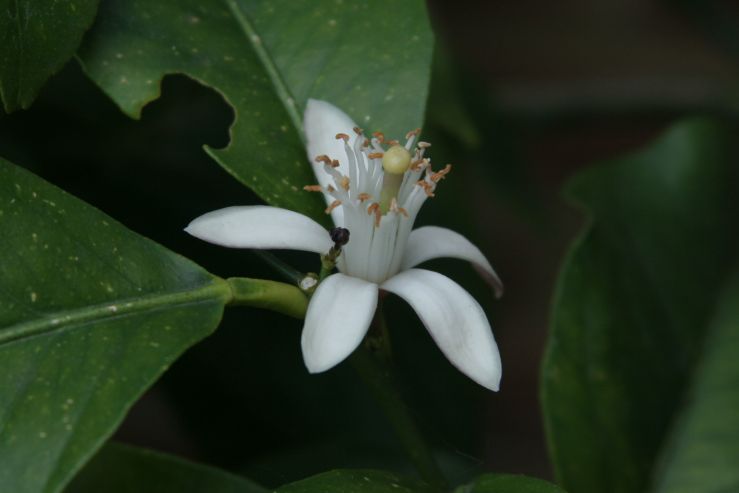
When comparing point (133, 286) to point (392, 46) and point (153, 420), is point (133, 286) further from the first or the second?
point (153, 420)

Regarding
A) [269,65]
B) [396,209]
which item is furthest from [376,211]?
[269,65]

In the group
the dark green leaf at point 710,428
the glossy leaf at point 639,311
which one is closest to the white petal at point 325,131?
the glossy leaf at point 639,311

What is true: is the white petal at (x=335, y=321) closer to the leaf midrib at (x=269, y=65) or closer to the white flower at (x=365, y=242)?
the white flower at (x=365, y=242)

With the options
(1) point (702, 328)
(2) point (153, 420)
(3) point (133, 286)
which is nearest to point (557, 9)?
(2) point (153, 420)

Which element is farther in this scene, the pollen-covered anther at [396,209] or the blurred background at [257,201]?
the blurred background at [257,201]

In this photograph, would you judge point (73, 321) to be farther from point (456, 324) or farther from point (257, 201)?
point (257, 201)
